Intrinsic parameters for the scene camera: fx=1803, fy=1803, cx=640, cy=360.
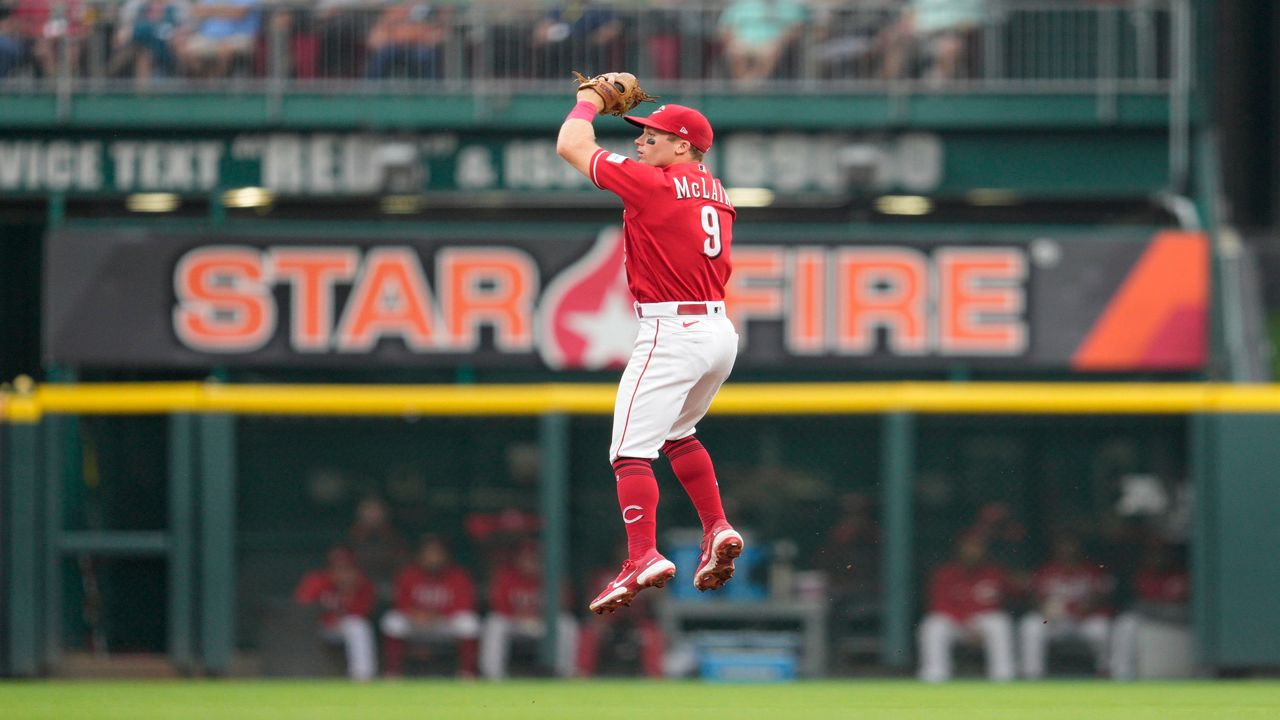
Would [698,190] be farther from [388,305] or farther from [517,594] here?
[388,305]

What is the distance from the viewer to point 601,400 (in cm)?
1147

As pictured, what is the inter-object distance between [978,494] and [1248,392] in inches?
70.2

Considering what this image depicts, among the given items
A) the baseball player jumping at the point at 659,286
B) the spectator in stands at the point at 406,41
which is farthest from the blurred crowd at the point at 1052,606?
the spectator in stands at the point at 406,41

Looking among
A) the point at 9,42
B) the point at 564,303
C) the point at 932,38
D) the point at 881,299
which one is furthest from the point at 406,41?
the point at 881,299

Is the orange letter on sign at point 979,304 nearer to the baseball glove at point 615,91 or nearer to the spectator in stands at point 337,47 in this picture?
the spectator in stands at point 337,47

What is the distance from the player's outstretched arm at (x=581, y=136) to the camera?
598cm

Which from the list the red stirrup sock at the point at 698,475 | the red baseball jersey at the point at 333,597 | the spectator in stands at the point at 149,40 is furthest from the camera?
the spectator in stands at the point at 149,40

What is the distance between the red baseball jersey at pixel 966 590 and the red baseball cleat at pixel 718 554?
16.0 feet

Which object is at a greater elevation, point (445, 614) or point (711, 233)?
point (711, 233)

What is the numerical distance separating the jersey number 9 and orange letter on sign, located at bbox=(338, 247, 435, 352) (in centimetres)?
762

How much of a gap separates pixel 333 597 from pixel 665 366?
5.42 m

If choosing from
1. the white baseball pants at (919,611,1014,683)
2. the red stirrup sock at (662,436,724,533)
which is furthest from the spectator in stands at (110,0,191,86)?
the red stirrup sock at (662,436,724,533)

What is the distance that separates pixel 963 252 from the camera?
13.4 metres

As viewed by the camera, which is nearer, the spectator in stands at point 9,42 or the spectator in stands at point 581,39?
the spectator in stands at point 581,39
